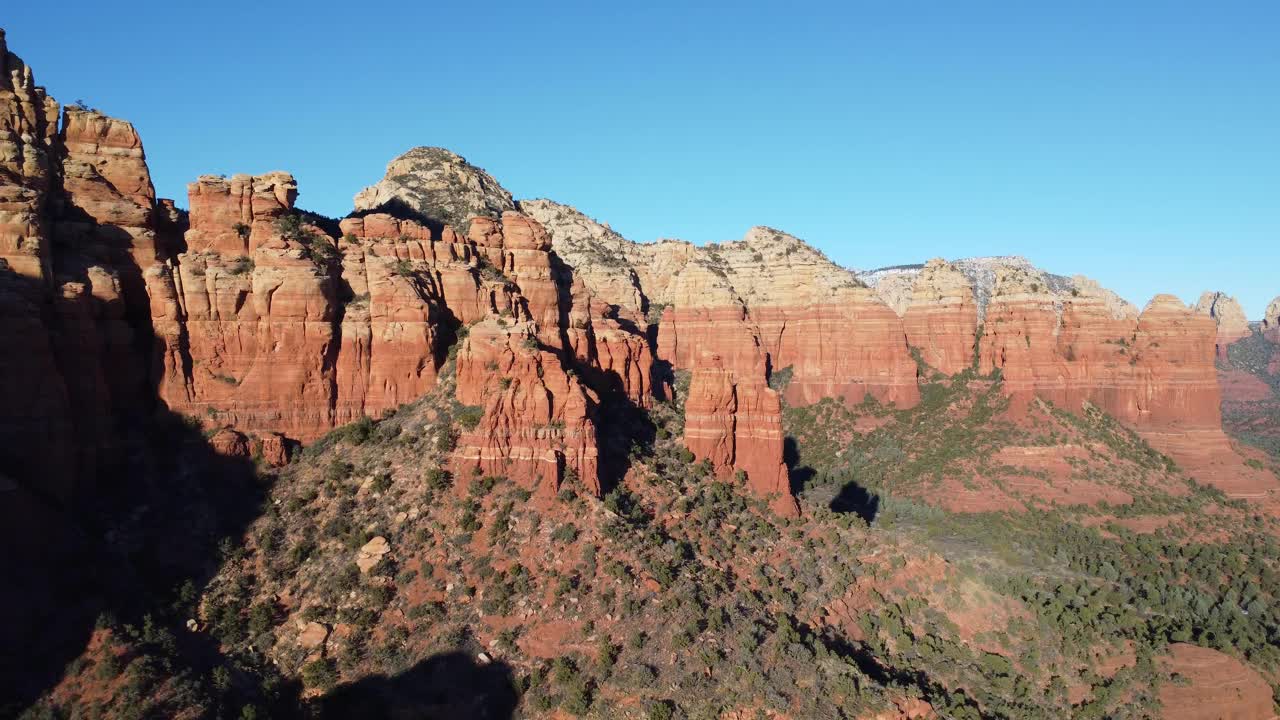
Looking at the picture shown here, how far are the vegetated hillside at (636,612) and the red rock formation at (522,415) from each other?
106 cm

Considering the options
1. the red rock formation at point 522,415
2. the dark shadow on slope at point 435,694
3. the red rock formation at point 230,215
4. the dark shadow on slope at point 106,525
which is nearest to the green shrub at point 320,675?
the dark shadow on slope at point 435,694

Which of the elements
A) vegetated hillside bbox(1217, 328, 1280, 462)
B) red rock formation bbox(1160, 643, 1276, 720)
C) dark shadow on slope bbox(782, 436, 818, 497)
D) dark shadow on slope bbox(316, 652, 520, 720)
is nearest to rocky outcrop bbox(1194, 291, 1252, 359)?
vegetated hillside bbox(1217, 328, 1280, 462)

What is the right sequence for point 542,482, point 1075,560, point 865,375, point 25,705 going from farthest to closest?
point 865,375 < point 1075,560 < point 542,482 < point 25,705

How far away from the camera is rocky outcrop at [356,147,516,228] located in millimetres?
76812

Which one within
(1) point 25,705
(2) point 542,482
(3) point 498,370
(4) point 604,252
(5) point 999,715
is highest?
(4) point 604,252

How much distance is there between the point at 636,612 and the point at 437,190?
181 feet

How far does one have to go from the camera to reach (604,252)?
111m

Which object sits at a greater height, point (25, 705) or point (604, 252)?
point (604, 252)

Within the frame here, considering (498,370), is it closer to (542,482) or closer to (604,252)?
(542,482)

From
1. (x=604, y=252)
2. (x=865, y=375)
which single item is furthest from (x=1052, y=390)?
(x=604, y=252)

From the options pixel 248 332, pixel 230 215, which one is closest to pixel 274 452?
pixel 248 332

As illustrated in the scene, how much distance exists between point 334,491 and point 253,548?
16.1 ft

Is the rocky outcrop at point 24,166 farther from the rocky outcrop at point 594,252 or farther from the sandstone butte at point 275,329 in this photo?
the rocky outcrop at point 594,252

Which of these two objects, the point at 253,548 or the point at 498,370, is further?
the point at 498,370
